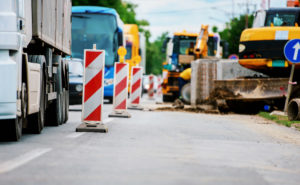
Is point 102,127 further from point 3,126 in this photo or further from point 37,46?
point 3,126

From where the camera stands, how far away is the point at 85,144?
9.10 metres

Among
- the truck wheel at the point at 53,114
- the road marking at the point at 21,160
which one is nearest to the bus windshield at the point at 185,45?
the truck wheel at the point at 53,114

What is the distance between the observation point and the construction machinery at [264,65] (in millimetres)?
20250

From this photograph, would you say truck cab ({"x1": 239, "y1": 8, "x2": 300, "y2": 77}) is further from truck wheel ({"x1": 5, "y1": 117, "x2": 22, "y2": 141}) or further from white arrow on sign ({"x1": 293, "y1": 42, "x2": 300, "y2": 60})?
truck wheel ({"x1": 5, "y1": 117, "x2": 22, "y2": 141})

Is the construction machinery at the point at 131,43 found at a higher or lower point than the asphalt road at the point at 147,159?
higher

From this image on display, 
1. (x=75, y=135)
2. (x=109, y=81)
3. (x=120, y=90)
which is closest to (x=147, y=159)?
(x=75, y=135)

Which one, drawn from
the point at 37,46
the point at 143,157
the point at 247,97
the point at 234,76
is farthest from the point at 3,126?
the point at 234,76

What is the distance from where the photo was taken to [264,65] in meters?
20.8

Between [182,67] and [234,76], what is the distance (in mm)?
7165

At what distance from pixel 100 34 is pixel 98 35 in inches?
3.7

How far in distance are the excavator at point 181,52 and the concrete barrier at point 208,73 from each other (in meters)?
4.45

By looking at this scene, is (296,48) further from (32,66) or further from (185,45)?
A: (185,45)

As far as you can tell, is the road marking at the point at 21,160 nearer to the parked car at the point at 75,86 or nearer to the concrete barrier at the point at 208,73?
the parked car at the point at 75,86

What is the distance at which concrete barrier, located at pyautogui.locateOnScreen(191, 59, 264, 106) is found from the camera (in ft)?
77.4
